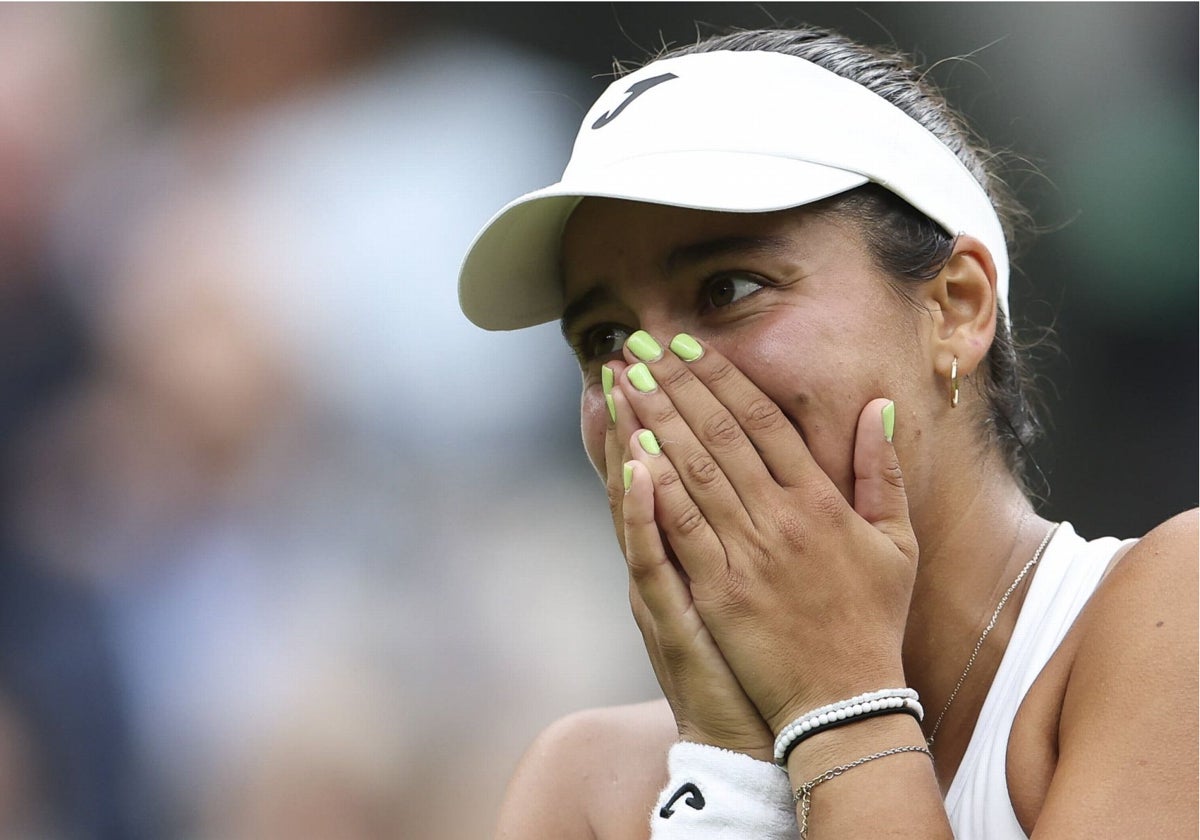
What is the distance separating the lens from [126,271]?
11.8ft

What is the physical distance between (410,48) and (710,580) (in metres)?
2.91

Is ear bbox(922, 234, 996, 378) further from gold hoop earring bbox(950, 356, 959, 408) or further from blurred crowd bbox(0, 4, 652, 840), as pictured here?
blurred crowd bbox(0, 4, 652, 840)

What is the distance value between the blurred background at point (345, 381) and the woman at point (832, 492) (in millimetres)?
1558

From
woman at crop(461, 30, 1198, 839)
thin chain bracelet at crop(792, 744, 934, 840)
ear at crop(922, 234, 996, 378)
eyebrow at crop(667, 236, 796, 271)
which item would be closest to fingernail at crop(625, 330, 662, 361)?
woman at crop(461, 30, 1198, 839)

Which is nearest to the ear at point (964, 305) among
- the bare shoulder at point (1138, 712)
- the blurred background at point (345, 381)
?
the bare shoulder at point (1138, 712)

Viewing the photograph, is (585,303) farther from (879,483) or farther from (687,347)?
(879,483)

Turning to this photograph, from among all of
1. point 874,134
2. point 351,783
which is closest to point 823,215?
point 874,134

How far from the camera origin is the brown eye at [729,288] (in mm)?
1497

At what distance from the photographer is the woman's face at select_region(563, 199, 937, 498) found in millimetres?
1455

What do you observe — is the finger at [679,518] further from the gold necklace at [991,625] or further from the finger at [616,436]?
the gold necklace at [991,625]

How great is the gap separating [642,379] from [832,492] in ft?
0.89

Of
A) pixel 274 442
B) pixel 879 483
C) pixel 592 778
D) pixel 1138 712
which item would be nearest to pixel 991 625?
pixel 879 483

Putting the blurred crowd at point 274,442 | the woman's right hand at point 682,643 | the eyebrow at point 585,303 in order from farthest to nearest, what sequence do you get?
the blurred crowd at point 274,442
the eyebrow at point 585,303
the woman's right hand at point 682,643

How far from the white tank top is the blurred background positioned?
1836 millimetres
